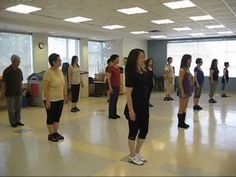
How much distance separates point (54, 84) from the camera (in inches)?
163

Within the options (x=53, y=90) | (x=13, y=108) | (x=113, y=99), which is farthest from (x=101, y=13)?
(x=53, y=90)

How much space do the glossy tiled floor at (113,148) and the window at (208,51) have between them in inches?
287

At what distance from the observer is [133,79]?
10.5ft

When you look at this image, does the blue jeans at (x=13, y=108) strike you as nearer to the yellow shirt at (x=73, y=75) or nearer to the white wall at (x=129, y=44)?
the yellow shirt at (x=73, y=75)

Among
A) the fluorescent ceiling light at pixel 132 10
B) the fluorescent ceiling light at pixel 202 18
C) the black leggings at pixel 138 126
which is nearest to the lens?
the black leggings at pixel 138 126

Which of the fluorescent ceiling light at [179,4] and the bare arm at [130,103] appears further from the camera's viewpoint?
the fluorescent ceiling light at [179,4]

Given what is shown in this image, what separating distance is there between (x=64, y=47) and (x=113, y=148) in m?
7.70


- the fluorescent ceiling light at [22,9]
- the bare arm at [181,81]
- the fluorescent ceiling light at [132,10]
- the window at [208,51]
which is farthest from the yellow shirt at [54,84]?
the window at [208,51]

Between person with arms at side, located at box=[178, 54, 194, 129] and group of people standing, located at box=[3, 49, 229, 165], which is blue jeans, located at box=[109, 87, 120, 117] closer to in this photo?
group of people standing, located at box=[3, 49, 229, 165]

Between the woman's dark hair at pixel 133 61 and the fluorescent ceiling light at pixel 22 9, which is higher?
the fluorescent ceiling light at pixel 22 9

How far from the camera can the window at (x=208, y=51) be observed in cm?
1280

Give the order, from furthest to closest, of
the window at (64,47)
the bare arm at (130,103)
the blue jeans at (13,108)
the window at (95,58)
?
the window at (95,58) < the window at (64,47) < the blue jeans at (13,108) < the bare arm at (130,103)

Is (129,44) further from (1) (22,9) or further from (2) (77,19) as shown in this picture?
(1) (22,9)

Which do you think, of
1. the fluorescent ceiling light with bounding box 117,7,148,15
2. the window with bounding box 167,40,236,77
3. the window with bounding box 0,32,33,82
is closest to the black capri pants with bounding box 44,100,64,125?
the fluorescent ceiling light with bounding box 117,7,148,15
